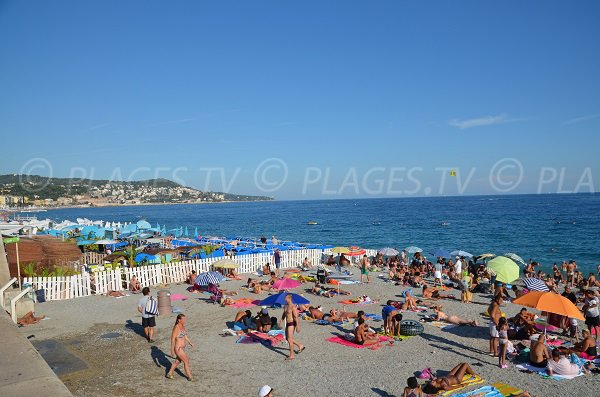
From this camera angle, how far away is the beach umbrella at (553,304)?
11.0 m

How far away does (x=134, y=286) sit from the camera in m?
18.9

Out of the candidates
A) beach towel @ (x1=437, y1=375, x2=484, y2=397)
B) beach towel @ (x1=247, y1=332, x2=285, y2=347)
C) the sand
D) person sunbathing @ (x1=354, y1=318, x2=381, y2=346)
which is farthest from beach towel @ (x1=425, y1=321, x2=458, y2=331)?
beach towel @ (x1=247, y1=332, x2=285, y2=347)

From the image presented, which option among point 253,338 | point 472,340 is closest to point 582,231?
point 472,340

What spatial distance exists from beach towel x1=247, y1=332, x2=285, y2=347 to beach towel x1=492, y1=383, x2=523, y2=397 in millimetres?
5620

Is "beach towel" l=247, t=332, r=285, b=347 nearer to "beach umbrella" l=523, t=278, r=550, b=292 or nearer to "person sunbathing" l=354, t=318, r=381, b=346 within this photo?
"person sunbathing" l=354, t=318, r=381, b=346

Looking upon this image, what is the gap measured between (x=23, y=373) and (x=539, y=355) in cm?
1054

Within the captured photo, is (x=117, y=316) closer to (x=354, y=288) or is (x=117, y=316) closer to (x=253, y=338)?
(x=253, y=338)

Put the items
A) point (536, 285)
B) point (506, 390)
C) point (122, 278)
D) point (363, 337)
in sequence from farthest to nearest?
point (122, 278), point (536, 285), point (363, 337), point (506, 390)

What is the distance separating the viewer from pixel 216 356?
10.9m

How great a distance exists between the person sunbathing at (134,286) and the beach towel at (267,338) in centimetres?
861

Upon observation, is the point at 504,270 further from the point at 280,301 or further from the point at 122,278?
the point at 122,278

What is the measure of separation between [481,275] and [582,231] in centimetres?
4609

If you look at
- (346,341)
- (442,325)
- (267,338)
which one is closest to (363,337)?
(346,341)

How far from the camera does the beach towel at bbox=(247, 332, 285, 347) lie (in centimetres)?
1192
